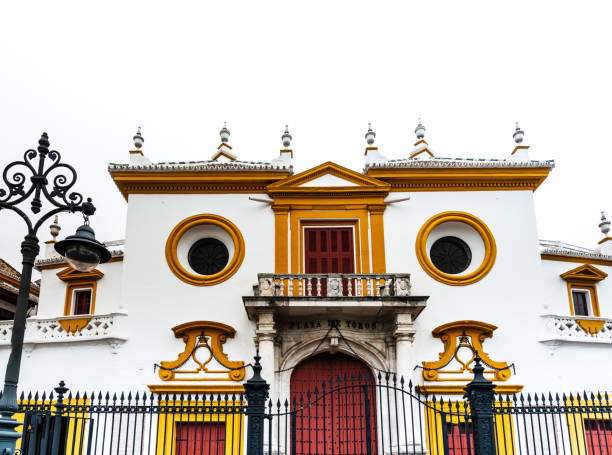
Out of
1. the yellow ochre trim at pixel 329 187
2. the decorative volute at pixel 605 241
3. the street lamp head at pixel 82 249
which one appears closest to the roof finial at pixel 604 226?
the decorative volute at pixel 605 241

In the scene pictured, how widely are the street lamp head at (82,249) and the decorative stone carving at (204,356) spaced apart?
8.36 m

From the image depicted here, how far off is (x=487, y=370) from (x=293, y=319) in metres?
5.14

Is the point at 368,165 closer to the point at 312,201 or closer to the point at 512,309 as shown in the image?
the point at 312,201

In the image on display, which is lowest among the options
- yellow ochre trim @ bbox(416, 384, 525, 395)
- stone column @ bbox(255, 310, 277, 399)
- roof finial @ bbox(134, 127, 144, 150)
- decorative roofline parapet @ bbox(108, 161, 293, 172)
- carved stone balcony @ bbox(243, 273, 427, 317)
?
yellow ochre trim @ bbox(416, 384, 525, 395)

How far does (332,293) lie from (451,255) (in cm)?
416

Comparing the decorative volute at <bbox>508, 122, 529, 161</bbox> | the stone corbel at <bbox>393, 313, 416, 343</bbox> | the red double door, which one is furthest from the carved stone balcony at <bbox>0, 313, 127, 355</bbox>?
the decorative volute at <bbox>508, 122, 529, 161</bbox>

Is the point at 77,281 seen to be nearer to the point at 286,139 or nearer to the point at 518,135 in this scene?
the point at 286,139

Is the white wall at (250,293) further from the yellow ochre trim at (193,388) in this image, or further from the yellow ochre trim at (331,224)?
the yellow ochre trim at (331,224)

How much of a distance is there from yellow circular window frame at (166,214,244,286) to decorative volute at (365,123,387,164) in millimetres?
4354

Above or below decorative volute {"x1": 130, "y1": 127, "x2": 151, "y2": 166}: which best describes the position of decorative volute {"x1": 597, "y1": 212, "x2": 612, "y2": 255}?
below

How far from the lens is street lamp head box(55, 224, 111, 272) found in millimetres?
7340

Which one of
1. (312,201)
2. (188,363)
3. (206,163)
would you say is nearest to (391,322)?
(312,201)

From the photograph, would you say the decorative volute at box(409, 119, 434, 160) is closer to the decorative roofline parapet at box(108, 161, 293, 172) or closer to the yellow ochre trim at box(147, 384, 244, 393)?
the decorative roofline parapet at box(108, 161, 293, 172)

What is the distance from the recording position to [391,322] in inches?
609
